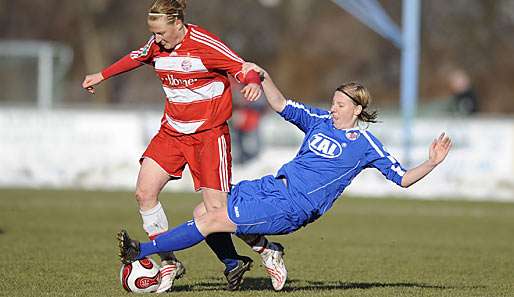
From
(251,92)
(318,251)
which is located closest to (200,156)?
(251,92)

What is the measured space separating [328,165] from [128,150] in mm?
12507

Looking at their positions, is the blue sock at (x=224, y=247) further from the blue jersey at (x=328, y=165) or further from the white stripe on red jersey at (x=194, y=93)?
the white stripe on red jersey at (x=194, y=93)

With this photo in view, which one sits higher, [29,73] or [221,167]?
[29,73]

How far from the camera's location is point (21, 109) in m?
19.6

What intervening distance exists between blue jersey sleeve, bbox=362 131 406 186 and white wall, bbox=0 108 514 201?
38.3ft

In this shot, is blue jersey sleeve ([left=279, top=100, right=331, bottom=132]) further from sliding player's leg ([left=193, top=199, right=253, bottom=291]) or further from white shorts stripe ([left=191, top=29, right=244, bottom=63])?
sliding player's leg ([left=193, top=199, right=253, bottom=291])

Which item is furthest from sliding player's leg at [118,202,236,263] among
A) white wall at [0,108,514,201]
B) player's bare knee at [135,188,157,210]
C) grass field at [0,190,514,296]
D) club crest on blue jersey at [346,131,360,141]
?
white wall at [0,108,514,201]

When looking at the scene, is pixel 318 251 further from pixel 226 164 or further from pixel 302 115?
pixel 302 115

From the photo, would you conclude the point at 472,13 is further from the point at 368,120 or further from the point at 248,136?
the point at 368,120

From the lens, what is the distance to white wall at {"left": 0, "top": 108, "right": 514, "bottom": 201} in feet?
62.4

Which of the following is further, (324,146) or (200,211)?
(200,211)

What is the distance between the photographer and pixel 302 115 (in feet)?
24.7

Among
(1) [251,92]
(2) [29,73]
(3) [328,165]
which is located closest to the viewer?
(1) [251,92]

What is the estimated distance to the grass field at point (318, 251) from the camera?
310 inches
